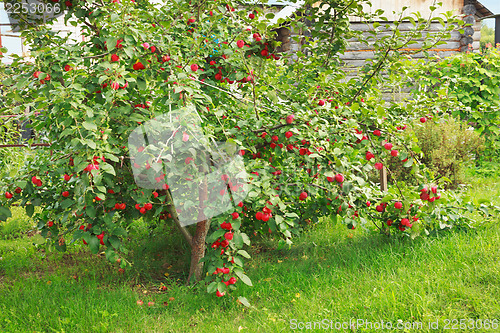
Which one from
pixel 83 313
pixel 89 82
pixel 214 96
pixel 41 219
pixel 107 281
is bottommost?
pixel 107 281

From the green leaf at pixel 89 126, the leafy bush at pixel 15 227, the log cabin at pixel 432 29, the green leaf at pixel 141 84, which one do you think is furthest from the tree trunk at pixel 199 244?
the log cabin at pixel 432 29

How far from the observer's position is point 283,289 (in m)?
2.56

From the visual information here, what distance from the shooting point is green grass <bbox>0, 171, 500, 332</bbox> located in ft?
7.14

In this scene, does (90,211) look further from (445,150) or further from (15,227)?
(445,150)

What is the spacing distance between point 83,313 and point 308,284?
1.45 metres

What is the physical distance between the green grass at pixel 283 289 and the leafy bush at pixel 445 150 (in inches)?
88.3

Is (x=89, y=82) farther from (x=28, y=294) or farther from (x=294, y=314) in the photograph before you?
(x=294, y=314)

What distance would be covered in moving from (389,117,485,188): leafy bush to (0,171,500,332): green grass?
2.24 meters

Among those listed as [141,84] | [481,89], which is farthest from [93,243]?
[481,89]

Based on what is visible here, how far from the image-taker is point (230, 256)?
2205 mm

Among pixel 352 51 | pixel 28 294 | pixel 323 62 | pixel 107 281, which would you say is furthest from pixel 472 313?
pixel 352 51

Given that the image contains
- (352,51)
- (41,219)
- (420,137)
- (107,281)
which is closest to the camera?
(41,219)

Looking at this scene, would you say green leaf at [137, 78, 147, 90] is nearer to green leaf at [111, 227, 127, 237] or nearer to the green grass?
green leaf at [111, 227, 127, 237]

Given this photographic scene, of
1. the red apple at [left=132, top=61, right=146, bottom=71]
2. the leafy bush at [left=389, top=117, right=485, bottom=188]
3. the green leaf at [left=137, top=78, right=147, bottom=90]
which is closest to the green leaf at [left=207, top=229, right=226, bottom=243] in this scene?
the green leaf at [left=137, top=78, right=147, bottom=90]
